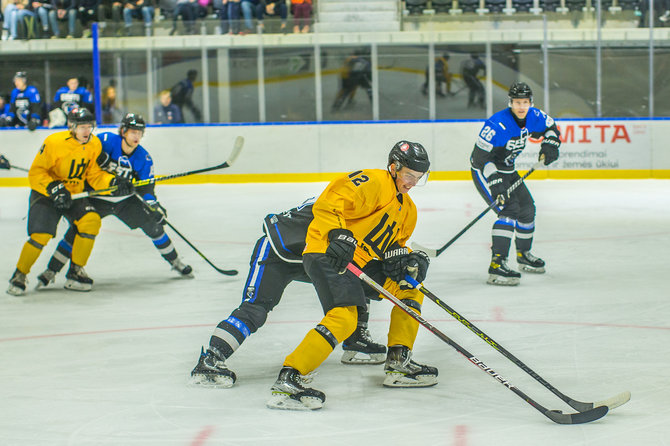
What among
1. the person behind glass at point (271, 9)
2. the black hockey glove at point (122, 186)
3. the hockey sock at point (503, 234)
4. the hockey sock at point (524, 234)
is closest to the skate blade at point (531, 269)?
the hockey sock at point (524, 234)

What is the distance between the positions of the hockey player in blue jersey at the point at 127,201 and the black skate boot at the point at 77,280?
0.10 meters

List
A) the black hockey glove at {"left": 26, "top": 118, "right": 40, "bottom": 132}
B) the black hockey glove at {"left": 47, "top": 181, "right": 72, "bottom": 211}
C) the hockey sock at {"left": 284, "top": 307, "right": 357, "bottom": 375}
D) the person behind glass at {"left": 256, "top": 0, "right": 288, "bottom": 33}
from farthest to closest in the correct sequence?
the person behind glass at {"left": 256, "top": 0, "right": 288, "bottom": 33}, the black hockey glove at {"left": 26, "top": 118, "right": 40, "bottom": 132}, the black hockey glove at {"left": 47, "top": 181, "right": 72, "bottom": 211}, the hockey sock at {"left": 284, "top": 307, "right": 357, "bottom": 375}

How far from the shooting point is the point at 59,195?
5301 millimetres

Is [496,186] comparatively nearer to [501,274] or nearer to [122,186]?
[501,274]

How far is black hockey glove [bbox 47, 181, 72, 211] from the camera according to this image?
5.30 meters

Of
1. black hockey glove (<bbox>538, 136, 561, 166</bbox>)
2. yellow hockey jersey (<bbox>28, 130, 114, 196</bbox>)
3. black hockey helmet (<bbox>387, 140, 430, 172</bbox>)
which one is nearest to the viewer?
black hockey helmet (<bbox>387, 140, 430, 172</bbox>)

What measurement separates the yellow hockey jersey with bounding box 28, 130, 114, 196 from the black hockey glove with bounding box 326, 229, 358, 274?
110 inches

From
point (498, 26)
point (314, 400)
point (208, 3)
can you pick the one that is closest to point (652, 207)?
point (498, 26)

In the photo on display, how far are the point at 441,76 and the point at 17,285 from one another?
7.73 metres

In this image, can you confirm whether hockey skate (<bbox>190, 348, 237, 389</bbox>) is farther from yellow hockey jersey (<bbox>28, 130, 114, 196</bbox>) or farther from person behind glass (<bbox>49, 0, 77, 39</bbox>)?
person behind glass (<bbox>49, 0, 77, 39</bbox>)

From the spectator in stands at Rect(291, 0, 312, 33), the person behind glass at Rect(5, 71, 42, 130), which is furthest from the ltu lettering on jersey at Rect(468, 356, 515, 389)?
the spectator in stands at Rect(291, 0, 312, 33)

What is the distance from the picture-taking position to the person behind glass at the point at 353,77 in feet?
40.2

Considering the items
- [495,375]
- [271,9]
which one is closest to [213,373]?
[495,375]

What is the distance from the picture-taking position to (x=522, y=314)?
4707 mm
